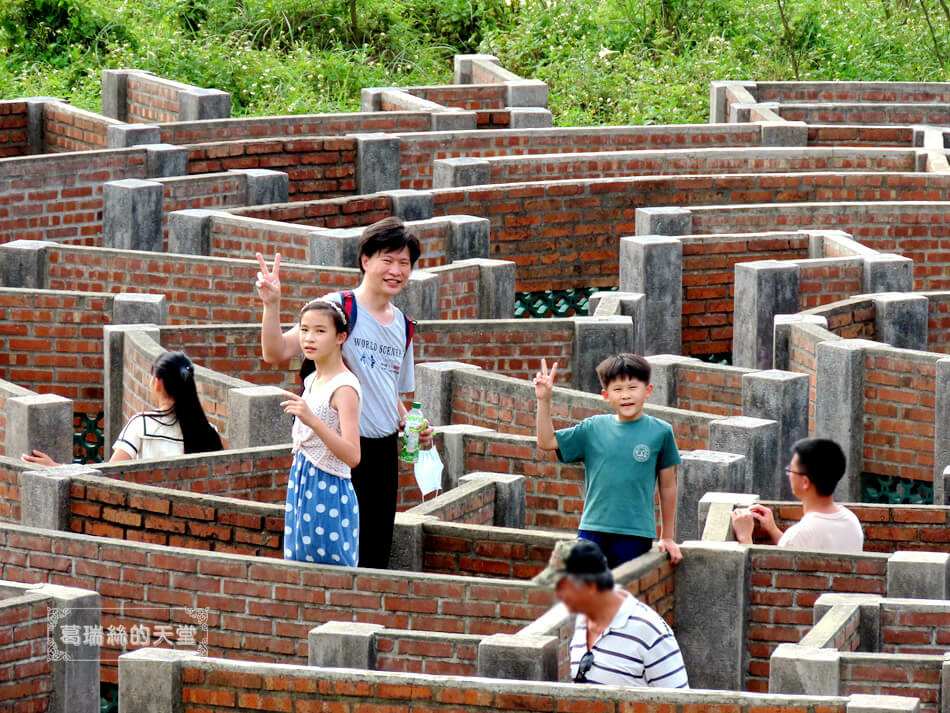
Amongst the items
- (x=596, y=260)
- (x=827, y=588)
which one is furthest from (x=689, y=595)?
(x=596, y=260)

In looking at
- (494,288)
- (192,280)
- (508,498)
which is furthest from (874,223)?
(508,498)

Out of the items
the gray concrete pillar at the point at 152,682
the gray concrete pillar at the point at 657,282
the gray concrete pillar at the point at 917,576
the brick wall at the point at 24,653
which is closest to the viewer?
the gray concrete pillar at the point at 152,682

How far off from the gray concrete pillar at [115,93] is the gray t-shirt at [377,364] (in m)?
12.9

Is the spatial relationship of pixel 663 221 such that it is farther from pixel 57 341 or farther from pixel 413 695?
pixel 413 695

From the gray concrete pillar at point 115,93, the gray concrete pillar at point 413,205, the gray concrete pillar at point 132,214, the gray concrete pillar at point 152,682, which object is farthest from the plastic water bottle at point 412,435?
the gray concrete pillar at point 115,93

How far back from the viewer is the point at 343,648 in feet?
22.3

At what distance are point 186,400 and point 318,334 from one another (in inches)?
73.8

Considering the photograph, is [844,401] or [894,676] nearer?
[894,676]

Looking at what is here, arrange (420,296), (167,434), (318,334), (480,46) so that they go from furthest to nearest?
(480,46)
(420,296)
(167,434)
(318,334)

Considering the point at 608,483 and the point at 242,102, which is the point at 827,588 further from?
the point at 242,102

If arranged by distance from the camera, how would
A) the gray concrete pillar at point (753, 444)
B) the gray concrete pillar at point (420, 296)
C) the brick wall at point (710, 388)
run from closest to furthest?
the gray concrete pillar at point (753, 444) → the brick wall at point (710, 388) → the gray concrete pillar at point (420, 296)

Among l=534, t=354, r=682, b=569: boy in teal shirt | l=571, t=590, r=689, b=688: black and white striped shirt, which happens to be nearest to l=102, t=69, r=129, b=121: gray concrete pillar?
l=534, t=354, r=682, b=569: boy in teal shirt

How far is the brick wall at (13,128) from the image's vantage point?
1858 cm

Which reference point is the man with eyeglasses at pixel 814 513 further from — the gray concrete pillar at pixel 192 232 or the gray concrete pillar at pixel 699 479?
the gray concrete pillar at pixel 192 232
